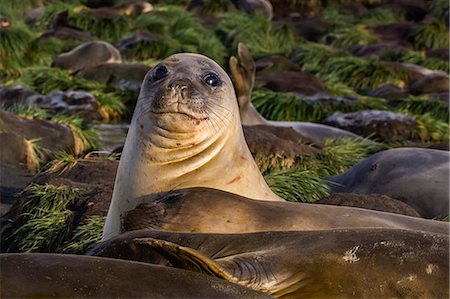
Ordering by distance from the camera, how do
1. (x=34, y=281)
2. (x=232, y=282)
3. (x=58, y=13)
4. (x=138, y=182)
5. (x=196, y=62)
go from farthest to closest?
(x=58, y=13) < (x=196, y=62) < (x=138, y=182) < (x=232, y=282) < (x=34, y=281)

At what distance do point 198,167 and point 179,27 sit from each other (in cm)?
1992

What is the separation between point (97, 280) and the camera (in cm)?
273

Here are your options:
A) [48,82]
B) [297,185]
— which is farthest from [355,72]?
[297,185]

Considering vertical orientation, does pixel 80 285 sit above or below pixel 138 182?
above

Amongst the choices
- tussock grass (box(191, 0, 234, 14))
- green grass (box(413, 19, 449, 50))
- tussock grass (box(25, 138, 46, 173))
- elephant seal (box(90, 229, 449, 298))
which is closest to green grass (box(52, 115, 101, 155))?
tussock grass (box(25, 138, 46, 173))

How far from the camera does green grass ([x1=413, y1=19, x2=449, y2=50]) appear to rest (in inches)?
973

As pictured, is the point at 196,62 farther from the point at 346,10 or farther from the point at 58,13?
the point at 346,10

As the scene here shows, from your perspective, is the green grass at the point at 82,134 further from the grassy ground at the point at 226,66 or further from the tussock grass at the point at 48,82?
the tussock grass at the point at 48,82

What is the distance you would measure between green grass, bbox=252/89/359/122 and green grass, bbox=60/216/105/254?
8205mm

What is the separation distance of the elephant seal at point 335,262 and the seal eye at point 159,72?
1.77 meters

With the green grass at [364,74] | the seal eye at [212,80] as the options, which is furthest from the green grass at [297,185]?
the green grass at [364,74]

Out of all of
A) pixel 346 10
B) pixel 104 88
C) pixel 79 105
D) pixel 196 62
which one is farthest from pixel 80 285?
pixel 346 10

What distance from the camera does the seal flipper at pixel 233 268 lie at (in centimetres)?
301

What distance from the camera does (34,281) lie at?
265cm
